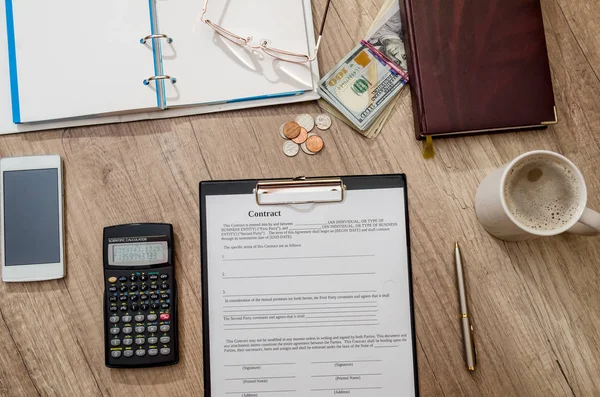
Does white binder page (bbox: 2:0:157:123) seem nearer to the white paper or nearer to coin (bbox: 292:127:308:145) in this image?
the white paper

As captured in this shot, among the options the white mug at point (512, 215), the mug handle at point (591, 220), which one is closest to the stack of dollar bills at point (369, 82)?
the white mug at point (512, 215)

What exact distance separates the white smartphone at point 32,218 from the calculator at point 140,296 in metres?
0.08

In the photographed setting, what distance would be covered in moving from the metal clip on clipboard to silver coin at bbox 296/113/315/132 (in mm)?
76

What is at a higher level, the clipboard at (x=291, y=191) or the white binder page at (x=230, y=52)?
the white binder page at (x=230, y=52)

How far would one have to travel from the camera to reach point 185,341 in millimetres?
680

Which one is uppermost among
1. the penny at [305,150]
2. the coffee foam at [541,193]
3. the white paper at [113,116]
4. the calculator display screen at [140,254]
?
the white paper at [113,116]

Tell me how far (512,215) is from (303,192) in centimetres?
27

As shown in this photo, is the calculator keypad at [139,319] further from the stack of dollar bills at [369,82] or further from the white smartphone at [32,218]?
the stack of dollar bills at [369,82]

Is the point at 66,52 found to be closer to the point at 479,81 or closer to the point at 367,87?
the point at 367,87

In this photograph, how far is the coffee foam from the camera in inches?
24.1

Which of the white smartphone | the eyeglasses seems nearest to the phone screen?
the white smartphone

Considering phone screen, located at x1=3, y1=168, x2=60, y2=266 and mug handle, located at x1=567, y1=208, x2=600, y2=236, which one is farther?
phone screen, located at x1=3, y1=168, x2=60, y2=266

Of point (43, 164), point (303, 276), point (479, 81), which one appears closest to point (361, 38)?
point (479, 81)

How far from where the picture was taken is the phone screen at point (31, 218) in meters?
0.69
